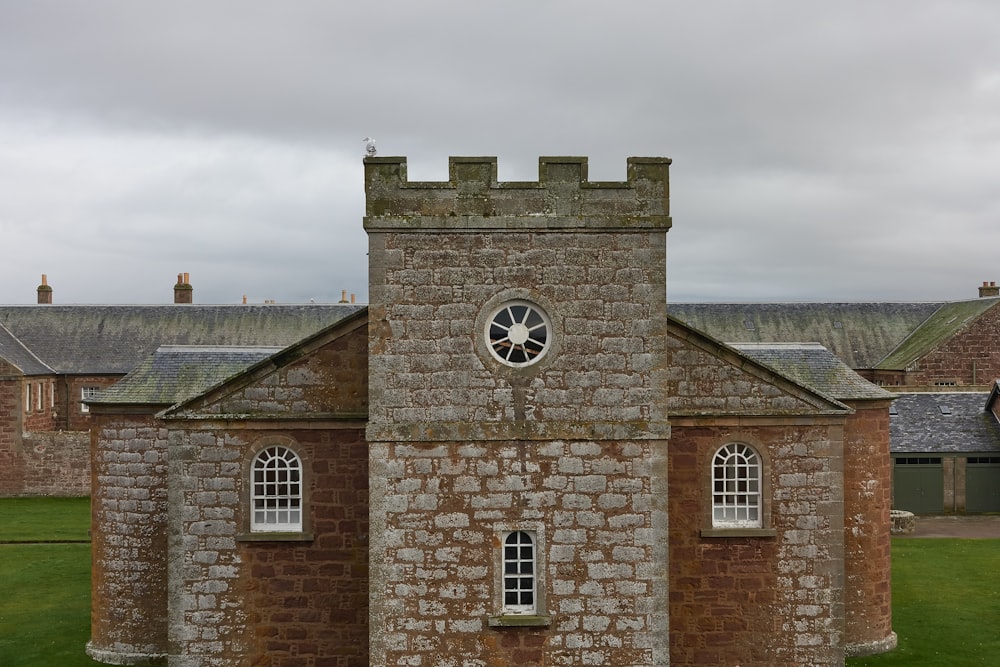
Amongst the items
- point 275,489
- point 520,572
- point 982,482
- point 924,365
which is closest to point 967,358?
point 924,365

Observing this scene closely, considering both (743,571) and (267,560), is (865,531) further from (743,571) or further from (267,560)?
(267,560)

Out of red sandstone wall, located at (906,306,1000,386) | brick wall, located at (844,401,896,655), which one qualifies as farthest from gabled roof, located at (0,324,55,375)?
red sandstone wall, located at (906,306,1000,386)

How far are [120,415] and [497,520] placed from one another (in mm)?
9379

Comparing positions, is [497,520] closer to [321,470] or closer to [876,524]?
[321,470]

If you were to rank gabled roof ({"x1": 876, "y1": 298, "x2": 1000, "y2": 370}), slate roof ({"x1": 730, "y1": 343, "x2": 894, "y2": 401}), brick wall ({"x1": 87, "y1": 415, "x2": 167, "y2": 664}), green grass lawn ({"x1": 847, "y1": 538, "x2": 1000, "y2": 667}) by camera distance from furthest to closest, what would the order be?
gabled roof ({"x1": 876, "y1": 298, "x2": 1000, "y2": 370}) < slate roof ({"x1": 730, "y1": 343, "x2": 894, "y2": 401}) < green grass lawn ({"x1": 847, "y1": 538, "x2": 1000, "y2": 667}) < brick wall ({"x1": 87, "y1": 415, "x2": 167, "y2": 664})

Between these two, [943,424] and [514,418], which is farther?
[943,424]

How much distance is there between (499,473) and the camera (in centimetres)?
1334

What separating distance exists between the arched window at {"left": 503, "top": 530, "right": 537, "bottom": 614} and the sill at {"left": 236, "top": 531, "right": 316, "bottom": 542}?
4111mm

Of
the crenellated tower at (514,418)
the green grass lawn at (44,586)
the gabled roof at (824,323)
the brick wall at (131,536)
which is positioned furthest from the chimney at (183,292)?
the crenellated tower at (514,418)

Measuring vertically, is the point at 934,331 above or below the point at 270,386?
above

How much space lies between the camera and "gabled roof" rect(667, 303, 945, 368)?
45.0 m

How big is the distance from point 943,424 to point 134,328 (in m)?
39.9

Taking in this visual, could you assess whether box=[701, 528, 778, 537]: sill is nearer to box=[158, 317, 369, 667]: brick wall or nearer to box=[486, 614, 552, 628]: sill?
box=[486, 614, 552, 628]: sill

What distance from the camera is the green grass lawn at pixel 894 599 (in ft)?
62.0
